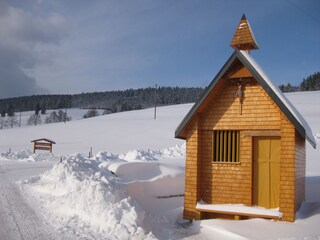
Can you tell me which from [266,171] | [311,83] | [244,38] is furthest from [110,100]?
[266,171]

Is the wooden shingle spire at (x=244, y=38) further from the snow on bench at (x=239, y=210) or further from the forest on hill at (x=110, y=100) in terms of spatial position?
the forest on hill at (x=110, y=100)

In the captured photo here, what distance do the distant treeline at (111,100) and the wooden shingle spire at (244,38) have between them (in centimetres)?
12008

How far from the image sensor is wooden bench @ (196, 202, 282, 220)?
428 inches


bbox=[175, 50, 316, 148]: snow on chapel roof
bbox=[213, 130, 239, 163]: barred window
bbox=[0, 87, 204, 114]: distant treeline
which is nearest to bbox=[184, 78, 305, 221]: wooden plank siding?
bbox=[213, 130, 239, 163]: barred window

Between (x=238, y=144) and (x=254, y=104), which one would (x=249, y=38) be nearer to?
(x=254, y=104)

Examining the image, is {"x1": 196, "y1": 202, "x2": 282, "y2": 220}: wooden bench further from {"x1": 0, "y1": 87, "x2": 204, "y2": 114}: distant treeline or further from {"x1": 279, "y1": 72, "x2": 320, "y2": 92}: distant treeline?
{"x1": 0, "y1": 87, "x2": 204, "y2": 114}: distant treeline

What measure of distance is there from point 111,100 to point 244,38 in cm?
14583

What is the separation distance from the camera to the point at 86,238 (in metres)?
8.62

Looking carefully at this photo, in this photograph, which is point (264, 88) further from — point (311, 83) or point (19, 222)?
point (311, 83)

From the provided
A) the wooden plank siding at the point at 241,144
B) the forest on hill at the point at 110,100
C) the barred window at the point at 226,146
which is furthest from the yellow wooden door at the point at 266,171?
the forest on hill at the point at 110,100

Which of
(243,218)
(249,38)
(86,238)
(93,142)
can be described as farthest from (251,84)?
(93,142)

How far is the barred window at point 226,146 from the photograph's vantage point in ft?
40.2

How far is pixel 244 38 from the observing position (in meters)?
12.6

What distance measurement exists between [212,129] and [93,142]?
39381 millimetres
